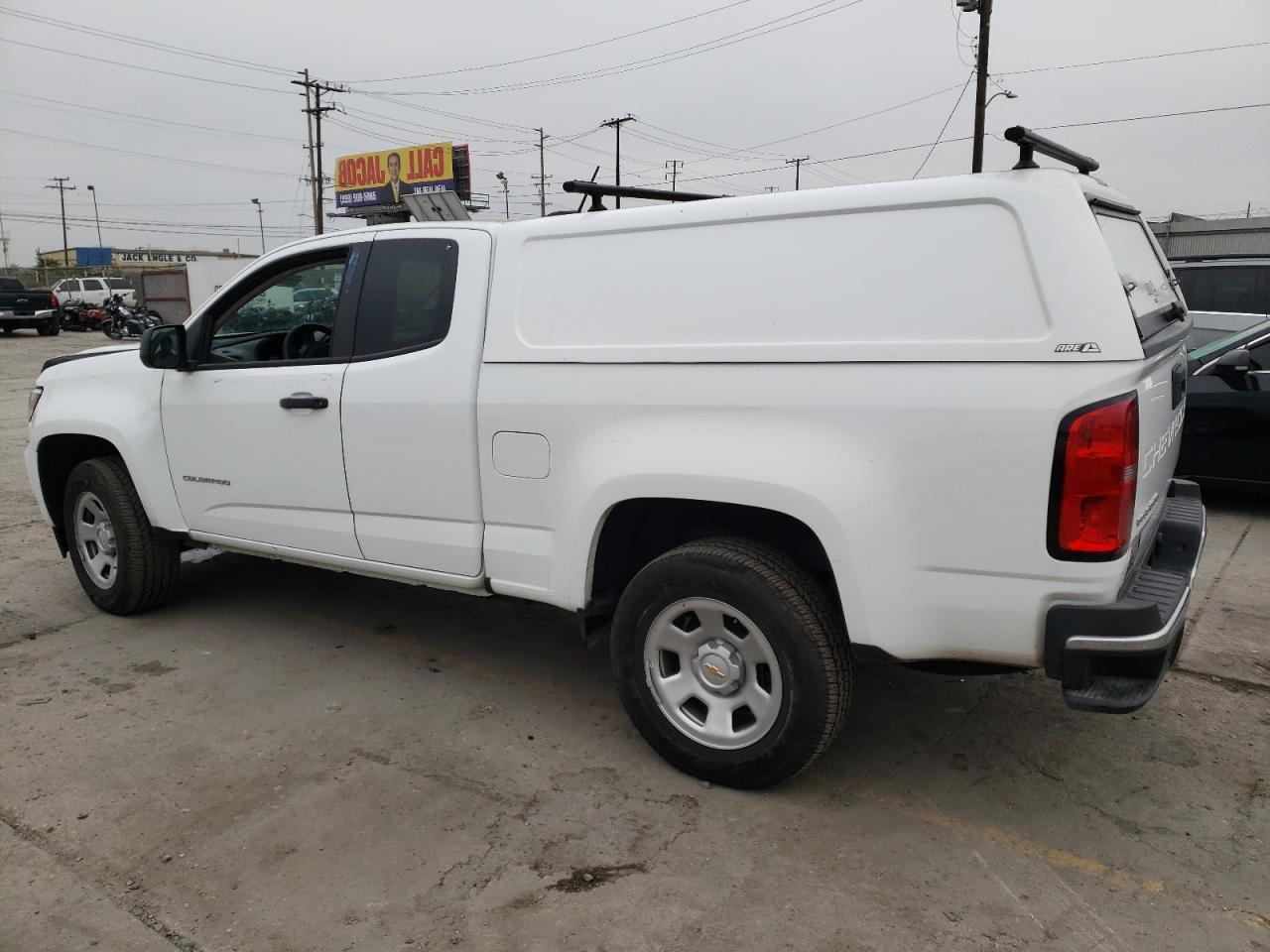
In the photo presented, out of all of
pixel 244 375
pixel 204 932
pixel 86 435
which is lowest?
pixel 204 932

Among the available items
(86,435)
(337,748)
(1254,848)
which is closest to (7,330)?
(86,435)

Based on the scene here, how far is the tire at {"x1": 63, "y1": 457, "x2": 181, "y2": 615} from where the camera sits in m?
4.72

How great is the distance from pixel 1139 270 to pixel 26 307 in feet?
101

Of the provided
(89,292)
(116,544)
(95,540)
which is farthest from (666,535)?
(89,292)

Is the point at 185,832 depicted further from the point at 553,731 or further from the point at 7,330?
the point at 7,330

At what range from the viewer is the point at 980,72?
21484 mm

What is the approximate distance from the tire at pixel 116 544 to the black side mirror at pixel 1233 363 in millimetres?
6648

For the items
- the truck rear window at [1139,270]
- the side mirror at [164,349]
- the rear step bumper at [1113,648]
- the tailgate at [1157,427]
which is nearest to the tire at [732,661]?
the rear step bumper at [1113,648]

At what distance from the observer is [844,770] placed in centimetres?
328

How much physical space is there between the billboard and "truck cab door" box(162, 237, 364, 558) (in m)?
51.2

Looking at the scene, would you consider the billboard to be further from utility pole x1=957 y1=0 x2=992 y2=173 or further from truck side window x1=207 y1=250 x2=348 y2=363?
truck side window x1=207 y1=250 x2=348 y2=363

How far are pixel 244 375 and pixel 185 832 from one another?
2010 millimetres

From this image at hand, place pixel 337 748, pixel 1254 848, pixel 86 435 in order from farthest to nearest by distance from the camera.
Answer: pixel 86 435
pixel 337 748
pixel 1254 848

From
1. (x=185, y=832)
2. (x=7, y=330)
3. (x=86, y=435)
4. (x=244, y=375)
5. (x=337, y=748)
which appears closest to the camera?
(x=185, y=832)
